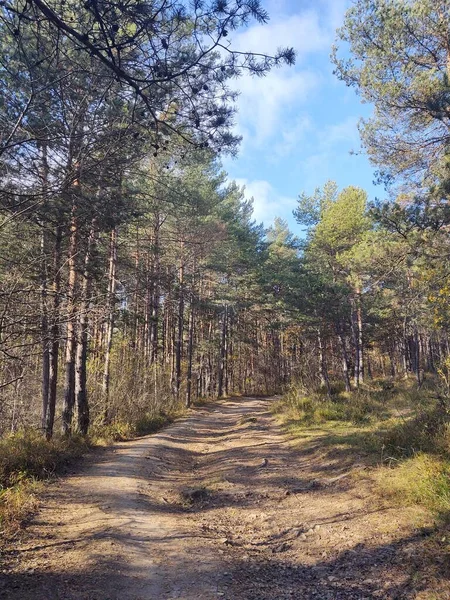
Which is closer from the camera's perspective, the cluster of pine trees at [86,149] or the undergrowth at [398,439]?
the cluster of pine trees at [86,149]

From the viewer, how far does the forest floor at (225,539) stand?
377 cm

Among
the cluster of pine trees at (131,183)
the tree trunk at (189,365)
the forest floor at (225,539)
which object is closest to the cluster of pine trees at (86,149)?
the cluster of pine trees at (131,183)

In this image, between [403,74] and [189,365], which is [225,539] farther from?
[189,365]

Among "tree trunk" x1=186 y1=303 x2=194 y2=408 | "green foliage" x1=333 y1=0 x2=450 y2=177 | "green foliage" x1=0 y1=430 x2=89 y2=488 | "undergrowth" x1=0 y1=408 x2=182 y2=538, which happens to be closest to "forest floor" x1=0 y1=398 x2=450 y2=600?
"undergrowth" x1=0 y1=408 x2=182 y2=538

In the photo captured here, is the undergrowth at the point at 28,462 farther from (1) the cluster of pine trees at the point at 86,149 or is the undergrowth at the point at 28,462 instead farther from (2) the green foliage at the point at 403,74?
(2) the green foliage at the point at 403,74

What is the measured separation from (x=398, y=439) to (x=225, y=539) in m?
4.21

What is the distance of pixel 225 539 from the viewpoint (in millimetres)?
5062

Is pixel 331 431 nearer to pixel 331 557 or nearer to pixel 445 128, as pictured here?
pixel 331 557

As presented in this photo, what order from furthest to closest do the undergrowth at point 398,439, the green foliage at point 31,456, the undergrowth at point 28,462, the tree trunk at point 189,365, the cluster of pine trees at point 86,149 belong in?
1. the tree trunk at point 189,365
2. the green foliage at point 31,456
3. the undergrowth at point 398,439
4. the undergrowth at point 28,462
5. the cluster of pine trees at point 86,149

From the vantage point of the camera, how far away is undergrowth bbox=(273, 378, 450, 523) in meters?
5.40

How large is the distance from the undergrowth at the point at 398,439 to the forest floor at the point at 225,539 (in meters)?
0.27

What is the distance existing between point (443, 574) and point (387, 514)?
5.29ft

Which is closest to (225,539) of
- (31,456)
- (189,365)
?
(31,456)

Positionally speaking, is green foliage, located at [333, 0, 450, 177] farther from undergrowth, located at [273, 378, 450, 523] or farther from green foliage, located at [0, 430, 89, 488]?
green foliage, located at [0, 430, 89, 488]
